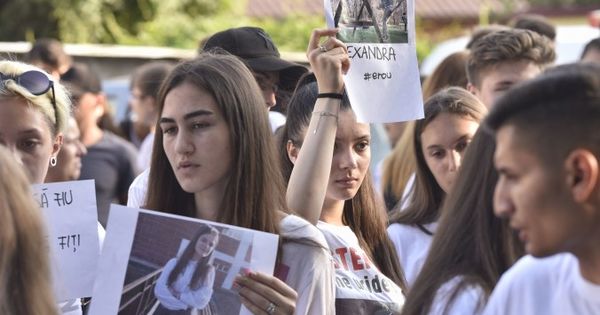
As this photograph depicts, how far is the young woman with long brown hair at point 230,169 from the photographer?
3588 millimetres

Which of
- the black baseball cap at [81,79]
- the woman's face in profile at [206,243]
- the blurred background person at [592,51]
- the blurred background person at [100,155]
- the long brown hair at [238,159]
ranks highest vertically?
the long brown hair at [238,159]

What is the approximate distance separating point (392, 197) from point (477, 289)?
369cm

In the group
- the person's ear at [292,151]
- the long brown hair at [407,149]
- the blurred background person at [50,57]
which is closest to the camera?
the person's ear at [292,151]

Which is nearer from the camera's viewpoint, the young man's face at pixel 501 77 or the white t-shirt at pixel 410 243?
the white t-shirt at pixel 410 243

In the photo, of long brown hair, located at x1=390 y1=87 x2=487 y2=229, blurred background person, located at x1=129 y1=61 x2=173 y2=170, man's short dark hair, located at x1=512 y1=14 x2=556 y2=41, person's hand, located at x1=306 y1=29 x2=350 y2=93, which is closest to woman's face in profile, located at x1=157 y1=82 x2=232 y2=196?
person's hand, located at x1=306 y1=29 x2=350 y2=93

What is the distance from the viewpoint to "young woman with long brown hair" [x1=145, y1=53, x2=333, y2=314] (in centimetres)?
359

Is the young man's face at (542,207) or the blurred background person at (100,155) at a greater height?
the young man's face at (542,207)

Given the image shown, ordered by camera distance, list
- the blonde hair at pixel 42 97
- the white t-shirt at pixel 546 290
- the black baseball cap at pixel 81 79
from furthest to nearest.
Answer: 1. the black baseball cap at pixel 81 79
2. the blonde hair at pixel 42 97
3. the white t-shirt at pixel 546 290

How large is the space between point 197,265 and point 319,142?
644 mm

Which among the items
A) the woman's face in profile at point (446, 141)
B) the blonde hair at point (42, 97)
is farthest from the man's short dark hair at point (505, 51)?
the blonde hair at point (42, 97)

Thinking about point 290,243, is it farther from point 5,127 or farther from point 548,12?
point 548,12

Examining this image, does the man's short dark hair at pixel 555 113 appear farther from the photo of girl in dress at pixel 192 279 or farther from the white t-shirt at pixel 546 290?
the photo of girl in dress at pixel 192 279

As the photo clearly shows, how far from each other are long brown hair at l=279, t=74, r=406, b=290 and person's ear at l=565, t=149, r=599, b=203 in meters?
1.87

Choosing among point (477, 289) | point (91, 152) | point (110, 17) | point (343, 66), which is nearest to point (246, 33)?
point (343, 66)
